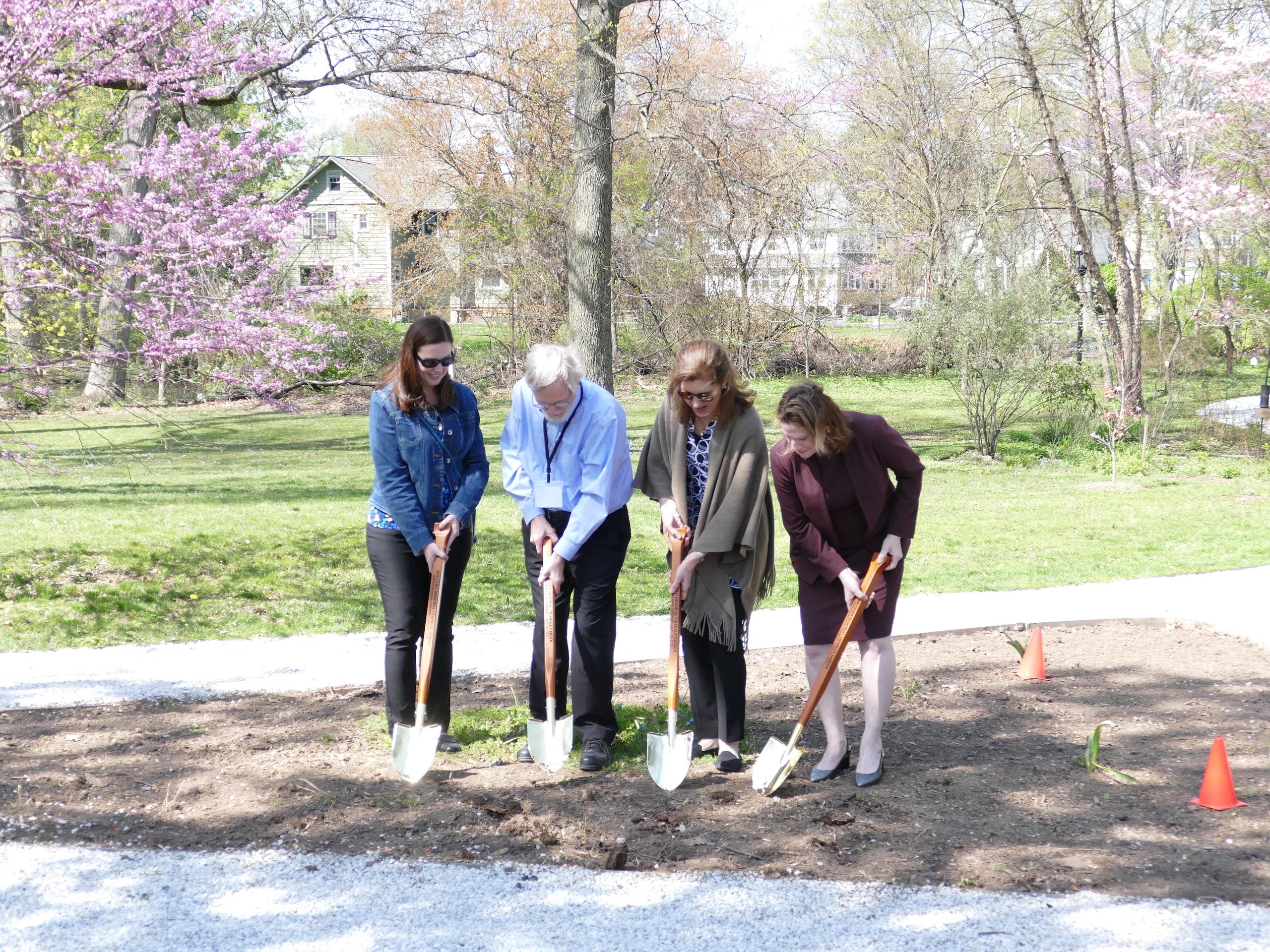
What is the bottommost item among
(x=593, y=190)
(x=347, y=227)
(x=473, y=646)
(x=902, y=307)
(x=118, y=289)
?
(x=473, y=646)

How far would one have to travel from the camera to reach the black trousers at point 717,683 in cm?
450

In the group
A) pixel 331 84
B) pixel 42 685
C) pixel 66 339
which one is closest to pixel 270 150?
pixel 331 84

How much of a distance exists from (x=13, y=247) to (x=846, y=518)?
7.02 meters

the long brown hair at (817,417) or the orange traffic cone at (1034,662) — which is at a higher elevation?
the long brown hair at (817,417)

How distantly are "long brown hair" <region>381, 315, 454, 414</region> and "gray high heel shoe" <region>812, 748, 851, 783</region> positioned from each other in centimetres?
202

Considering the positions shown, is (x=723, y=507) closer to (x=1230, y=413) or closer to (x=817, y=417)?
(x=817, y=417)

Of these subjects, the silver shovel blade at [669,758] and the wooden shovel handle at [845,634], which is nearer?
the wooden shovel handle at [845,634]

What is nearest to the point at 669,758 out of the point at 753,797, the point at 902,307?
the point at 753,797

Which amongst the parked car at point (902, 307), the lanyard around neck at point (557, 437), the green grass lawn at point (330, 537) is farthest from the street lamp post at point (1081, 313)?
the lanyard around neck at point (557, 437)

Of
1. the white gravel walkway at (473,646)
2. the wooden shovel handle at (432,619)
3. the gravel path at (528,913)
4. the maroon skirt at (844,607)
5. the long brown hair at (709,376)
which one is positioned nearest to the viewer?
the gravel path at (528,913)

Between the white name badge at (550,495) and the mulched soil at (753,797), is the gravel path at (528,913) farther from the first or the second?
the white name badge at (550,495)

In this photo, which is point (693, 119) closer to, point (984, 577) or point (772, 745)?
point (984, 577)

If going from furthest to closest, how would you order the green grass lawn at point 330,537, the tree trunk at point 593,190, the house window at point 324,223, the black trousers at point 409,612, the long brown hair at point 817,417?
the house window at point 324,223
the tree trunk at point 593,190
the green grass lawn at point 330,537
the black trousers at point 409,612
the long brown hair at point 817,417

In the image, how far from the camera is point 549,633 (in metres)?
4.46
